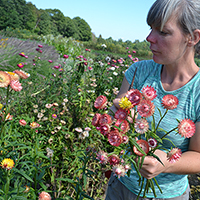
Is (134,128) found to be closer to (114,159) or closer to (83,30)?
(114,159)

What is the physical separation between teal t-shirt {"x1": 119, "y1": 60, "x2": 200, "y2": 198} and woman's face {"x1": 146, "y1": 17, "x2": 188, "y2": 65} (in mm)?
239

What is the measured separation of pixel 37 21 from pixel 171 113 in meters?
50.0

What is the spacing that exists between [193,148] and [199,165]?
0.09 m

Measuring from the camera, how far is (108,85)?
11.7 feet

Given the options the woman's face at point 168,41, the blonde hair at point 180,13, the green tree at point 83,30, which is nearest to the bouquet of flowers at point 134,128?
the woman's face at point 168,41

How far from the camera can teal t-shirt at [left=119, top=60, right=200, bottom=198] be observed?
1176mm

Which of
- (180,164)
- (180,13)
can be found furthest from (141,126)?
(180,13)

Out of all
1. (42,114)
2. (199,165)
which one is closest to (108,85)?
(42,114)

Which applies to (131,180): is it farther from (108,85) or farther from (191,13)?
(108,85)

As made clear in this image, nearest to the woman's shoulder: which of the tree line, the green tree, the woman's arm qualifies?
the woman's arm

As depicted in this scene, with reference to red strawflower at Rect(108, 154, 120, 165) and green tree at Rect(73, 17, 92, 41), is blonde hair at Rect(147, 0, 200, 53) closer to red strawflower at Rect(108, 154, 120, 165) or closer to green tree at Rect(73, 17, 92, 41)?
red strawflower at Rect(108, 154, 120, 165)

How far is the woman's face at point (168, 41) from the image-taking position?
1.06 m

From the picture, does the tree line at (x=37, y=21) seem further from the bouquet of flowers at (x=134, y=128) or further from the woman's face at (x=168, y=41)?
the bouquet of flowers at (x=134, y=128)

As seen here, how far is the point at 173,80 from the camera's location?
131 centimetres
